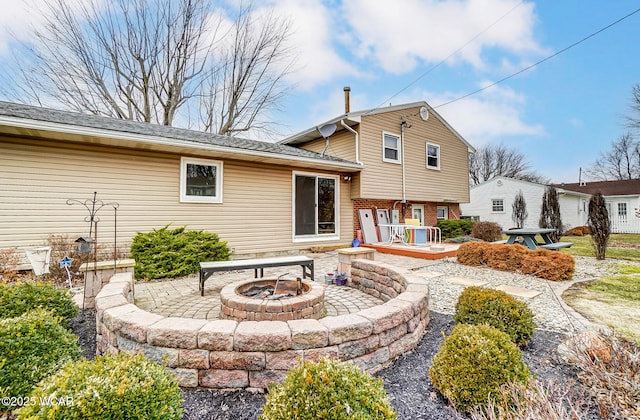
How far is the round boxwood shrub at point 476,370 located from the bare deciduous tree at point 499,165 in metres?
34.0

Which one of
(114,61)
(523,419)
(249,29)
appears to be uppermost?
(249,29)

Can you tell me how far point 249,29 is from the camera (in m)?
14.3

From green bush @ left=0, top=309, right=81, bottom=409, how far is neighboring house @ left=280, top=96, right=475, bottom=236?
8183 millimetres

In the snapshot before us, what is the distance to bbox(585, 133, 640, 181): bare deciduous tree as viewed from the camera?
25.6 m

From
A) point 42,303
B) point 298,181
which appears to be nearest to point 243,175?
point 298,181

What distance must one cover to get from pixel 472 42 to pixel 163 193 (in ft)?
31.3

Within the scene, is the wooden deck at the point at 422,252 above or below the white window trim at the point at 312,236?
below

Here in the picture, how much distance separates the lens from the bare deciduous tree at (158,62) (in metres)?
11.3

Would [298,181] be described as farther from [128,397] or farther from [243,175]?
[128,397]

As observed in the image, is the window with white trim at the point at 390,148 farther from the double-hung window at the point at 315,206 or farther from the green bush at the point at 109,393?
the green bush at the point at 109,393

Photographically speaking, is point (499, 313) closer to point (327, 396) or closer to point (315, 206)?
point (327, 396)

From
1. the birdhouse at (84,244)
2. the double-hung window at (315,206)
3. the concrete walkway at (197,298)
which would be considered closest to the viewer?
the concrete walkway at (197,298)

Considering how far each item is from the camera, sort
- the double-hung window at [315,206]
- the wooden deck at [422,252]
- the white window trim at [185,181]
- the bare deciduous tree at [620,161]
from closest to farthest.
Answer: the white window trim at [185,181], the wooden deck at [422,252], the double-hung window at [315,206], the bare deciduous tree at [620,161]

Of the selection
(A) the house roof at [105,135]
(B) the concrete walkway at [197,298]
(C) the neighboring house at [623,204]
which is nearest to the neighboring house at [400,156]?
(A) the house roof at [105,135]
